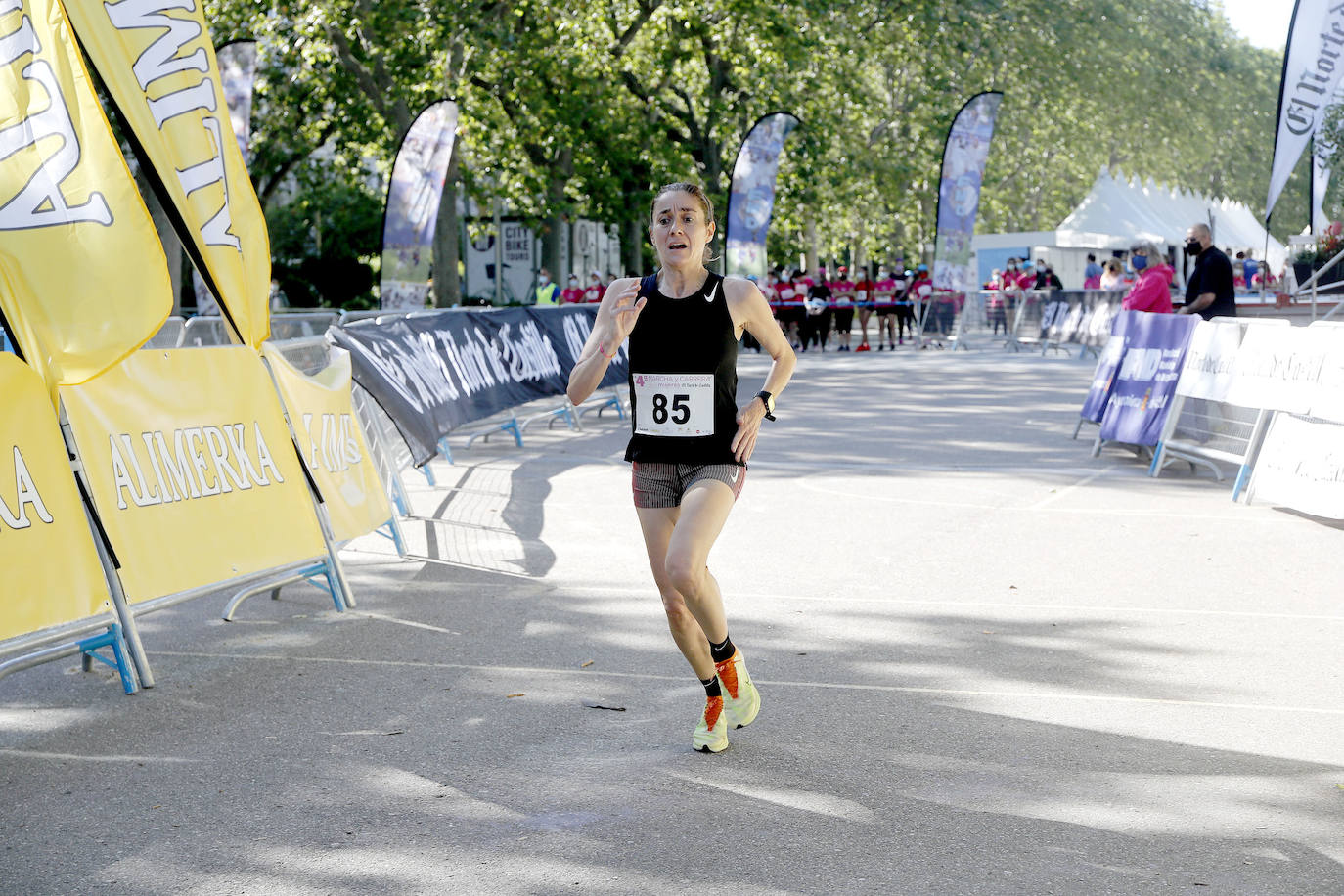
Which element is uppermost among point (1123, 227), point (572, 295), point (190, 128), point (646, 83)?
point (190, 128)

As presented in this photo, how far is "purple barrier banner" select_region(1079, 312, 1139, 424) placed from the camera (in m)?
14.3

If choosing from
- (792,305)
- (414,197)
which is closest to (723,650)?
(414,197)

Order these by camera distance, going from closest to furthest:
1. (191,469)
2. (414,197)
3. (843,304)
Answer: (191,469) < (414,197) < (843,304)

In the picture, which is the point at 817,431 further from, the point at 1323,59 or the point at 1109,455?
the point at 1323,59

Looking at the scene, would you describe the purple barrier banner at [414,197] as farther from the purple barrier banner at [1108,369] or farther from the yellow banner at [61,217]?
the yellow banner at [61,217]

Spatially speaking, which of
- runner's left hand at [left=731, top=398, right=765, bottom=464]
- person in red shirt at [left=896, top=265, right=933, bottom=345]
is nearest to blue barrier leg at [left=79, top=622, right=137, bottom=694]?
runner's left hand at [left=731, top=398, right=765, bottom=464]

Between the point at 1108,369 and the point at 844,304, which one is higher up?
the point at 1108,369

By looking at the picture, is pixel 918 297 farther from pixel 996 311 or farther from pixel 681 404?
pixel 681 404

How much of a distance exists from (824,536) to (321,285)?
1664 inches

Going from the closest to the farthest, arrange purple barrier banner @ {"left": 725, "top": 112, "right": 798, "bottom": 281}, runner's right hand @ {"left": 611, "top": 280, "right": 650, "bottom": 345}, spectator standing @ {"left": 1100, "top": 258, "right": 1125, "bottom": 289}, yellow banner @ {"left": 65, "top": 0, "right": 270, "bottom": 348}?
runner's right hand @ {"left": 611, "top": 280, "right": 650, "bottom": 345} < yellow banner @ {"left": 65, "top": 0, "right": 270, "bottom": 348} < spectator standing @ {"left": 1100, "top": 258, "right": 1125, "bottom": 289} < purple barrier banner @ {"left": 725, "top": 112, "right": 798, "bottom": 281}

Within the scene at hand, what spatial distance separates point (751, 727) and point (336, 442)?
11.5ft

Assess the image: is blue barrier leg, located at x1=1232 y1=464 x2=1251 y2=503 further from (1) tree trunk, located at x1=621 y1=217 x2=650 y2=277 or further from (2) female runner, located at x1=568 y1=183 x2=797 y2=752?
(1) tree trunk, located at x1=621 y1=217 x2=650 y2=277

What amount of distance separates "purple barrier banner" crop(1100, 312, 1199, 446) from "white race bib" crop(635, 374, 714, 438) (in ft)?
28.0

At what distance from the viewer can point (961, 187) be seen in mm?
31859
